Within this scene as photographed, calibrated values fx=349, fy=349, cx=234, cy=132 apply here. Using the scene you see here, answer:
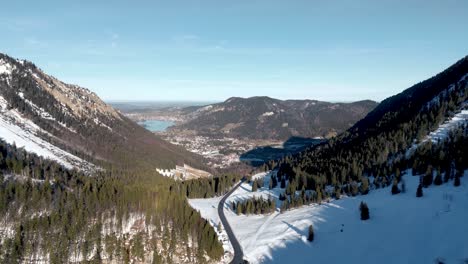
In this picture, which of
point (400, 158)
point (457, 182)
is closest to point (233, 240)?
point (457, 182)

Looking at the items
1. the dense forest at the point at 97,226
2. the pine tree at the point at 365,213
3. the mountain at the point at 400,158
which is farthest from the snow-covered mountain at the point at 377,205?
the dense forest at the point at 97,226

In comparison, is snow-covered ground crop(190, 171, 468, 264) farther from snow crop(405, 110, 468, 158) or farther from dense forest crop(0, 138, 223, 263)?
snow crop(405, 110, 468, 158)

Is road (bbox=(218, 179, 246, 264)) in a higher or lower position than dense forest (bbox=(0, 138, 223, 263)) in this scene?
lower

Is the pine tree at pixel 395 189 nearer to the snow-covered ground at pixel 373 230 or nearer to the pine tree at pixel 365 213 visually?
the snow-covered ground at pixel 373 230

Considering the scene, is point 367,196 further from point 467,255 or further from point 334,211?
point 467,255

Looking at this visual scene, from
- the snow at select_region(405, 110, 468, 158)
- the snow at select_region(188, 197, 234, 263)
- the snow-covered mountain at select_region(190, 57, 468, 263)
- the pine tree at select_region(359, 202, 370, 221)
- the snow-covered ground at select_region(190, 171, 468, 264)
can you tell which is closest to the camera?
the snow-covered ground at select_region(190, 171, 468, 264)

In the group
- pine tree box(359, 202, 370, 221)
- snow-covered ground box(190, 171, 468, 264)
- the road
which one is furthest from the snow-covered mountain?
the road

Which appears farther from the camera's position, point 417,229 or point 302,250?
point 302,250

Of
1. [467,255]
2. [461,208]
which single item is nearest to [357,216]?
[461,208]
